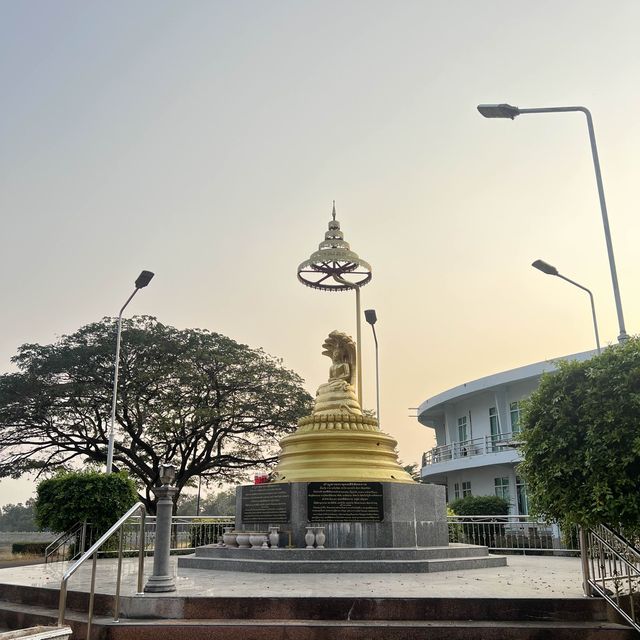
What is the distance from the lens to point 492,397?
33.8 m

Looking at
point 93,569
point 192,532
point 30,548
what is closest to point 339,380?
point 192,532

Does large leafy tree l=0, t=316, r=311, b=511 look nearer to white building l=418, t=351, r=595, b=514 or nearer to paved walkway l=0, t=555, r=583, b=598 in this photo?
white building l=418, t=351, r=595, b=514

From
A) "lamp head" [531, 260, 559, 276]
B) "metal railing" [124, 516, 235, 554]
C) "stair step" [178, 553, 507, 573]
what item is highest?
"lamp head" [531, 260, 559, 276]

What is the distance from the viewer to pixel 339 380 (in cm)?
1623

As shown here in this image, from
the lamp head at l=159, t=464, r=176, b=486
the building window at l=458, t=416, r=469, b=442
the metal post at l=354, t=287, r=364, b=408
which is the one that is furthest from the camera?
the building window at l=458, t=416, r=469, b=442

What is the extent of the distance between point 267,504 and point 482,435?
23.2 meters

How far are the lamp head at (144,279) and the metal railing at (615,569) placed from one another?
57.7 ft

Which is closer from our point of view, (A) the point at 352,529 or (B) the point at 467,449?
(A) the point at 352,529

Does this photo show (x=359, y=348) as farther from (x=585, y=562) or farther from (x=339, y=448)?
(x=585, y=562)

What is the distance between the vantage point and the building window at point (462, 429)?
36312 mm

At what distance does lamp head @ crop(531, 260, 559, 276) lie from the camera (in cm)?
1938

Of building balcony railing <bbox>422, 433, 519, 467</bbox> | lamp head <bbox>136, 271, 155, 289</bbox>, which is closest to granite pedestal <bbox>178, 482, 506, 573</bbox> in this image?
lamp head <bbox>136, 271, 155, 289</bbox>

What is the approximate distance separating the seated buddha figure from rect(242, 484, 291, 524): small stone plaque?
8.57ft

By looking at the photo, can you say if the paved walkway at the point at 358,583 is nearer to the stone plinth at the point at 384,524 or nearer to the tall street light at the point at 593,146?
the stone plinth at the point at 384,524
